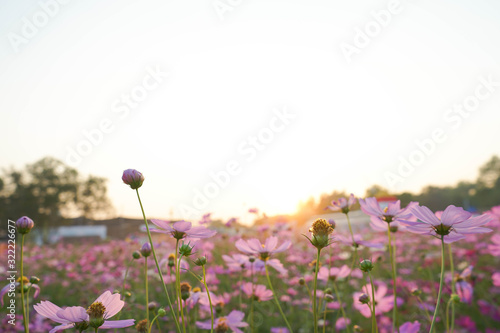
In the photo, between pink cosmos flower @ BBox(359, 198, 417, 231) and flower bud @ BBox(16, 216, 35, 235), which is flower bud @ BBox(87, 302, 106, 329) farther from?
pink cosmos flower @ BBox(359, 198, 417, 231)

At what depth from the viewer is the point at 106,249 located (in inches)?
178

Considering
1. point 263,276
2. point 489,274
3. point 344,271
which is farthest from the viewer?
point 489,274

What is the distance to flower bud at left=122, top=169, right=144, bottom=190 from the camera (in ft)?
2.32

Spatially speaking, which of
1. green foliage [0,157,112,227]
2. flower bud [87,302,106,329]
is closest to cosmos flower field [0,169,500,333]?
flower bud [87,302,106,329]

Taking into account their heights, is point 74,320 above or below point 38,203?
below

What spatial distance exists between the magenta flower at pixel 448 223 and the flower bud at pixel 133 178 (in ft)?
1.75

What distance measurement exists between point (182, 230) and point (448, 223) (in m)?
0.53

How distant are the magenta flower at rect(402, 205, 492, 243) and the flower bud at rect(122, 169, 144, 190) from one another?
1.75 ft

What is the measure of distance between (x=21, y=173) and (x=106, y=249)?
22078 mm

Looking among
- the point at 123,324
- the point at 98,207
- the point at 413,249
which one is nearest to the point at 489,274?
the point at 413,249

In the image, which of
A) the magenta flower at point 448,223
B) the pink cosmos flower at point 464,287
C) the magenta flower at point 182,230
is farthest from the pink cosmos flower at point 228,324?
the pink cosmos flower at point 464,287

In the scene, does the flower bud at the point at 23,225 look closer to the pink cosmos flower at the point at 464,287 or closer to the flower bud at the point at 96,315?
the flower bud at the point at 96,315

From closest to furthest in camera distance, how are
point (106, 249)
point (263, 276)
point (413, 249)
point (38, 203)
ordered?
point (263, 276) < point (413, 249) < point (106, 249) < point (38, 203)

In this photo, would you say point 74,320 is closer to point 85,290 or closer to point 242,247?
point 242,247
